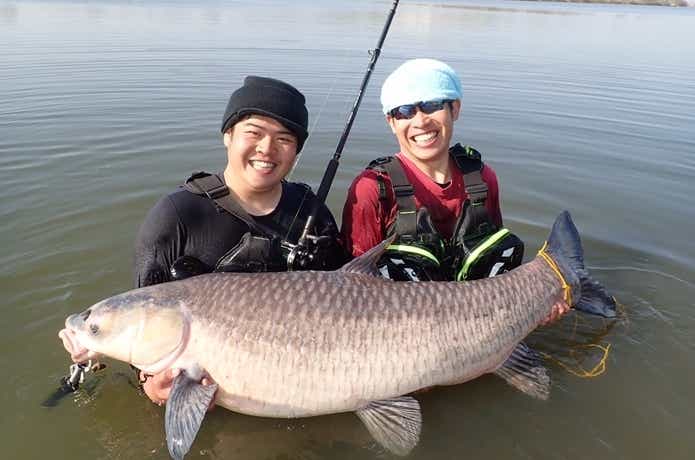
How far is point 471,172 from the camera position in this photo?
4133mm

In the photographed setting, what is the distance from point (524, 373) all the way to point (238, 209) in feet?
7.04

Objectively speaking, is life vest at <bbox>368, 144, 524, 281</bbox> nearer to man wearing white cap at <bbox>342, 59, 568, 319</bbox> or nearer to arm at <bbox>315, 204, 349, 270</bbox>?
man wearing white cap at <bbox>342, 59, 568, 319</bbox>

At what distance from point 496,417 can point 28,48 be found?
17.6 m

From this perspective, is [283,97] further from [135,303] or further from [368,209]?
[135,303]

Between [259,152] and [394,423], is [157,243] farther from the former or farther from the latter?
[394,423]

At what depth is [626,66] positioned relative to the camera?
55.3ft

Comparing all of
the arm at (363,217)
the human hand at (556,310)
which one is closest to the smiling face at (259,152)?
the arm at (363,217)

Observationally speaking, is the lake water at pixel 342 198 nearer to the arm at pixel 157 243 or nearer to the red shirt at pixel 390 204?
the arm at pixel 157 243

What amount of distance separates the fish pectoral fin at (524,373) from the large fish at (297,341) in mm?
364

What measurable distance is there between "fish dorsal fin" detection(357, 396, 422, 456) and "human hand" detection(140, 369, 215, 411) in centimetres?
88

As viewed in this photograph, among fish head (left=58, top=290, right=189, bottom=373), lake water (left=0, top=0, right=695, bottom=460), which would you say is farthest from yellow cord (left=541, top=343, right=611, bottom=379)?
fish head (left=58, top=290, right=189, bottom=373)

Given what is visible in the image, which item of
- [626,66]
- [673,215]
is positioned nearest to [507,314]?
[673,215]

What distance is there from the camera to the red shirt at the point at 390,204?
153 inches

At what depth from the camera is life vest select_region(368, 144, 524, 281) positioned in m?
3.77
